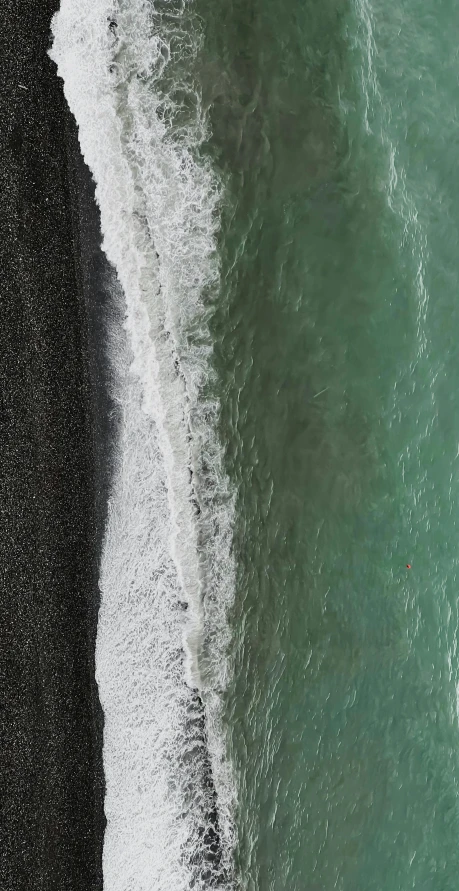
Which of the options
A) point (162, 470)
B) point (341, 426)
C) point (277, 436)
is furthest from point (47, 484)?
point (341, 426)

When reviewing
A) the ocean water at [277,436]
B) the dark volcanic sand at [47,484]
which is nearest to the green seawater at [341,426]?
the ocean water at [277,436]

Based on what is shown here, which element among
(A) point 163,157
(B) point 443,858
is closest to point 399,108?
(A) point 163,157

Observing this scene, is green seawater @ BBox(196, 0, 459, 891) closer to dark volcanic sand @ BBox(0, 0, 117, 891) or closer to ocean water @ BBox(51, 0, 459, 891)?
ocean water @ BBox(51, 0, 459, 891)

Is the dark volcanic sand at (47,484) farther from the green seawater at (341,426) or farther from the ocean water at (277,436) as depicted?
the green seawater at (341,426)

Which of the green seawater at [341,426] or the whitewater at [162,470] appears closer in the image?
the whitewater at [162,470]

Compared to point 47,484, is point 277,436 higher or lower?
higher

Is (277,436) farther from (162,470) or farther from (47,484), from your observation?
(47,484)
